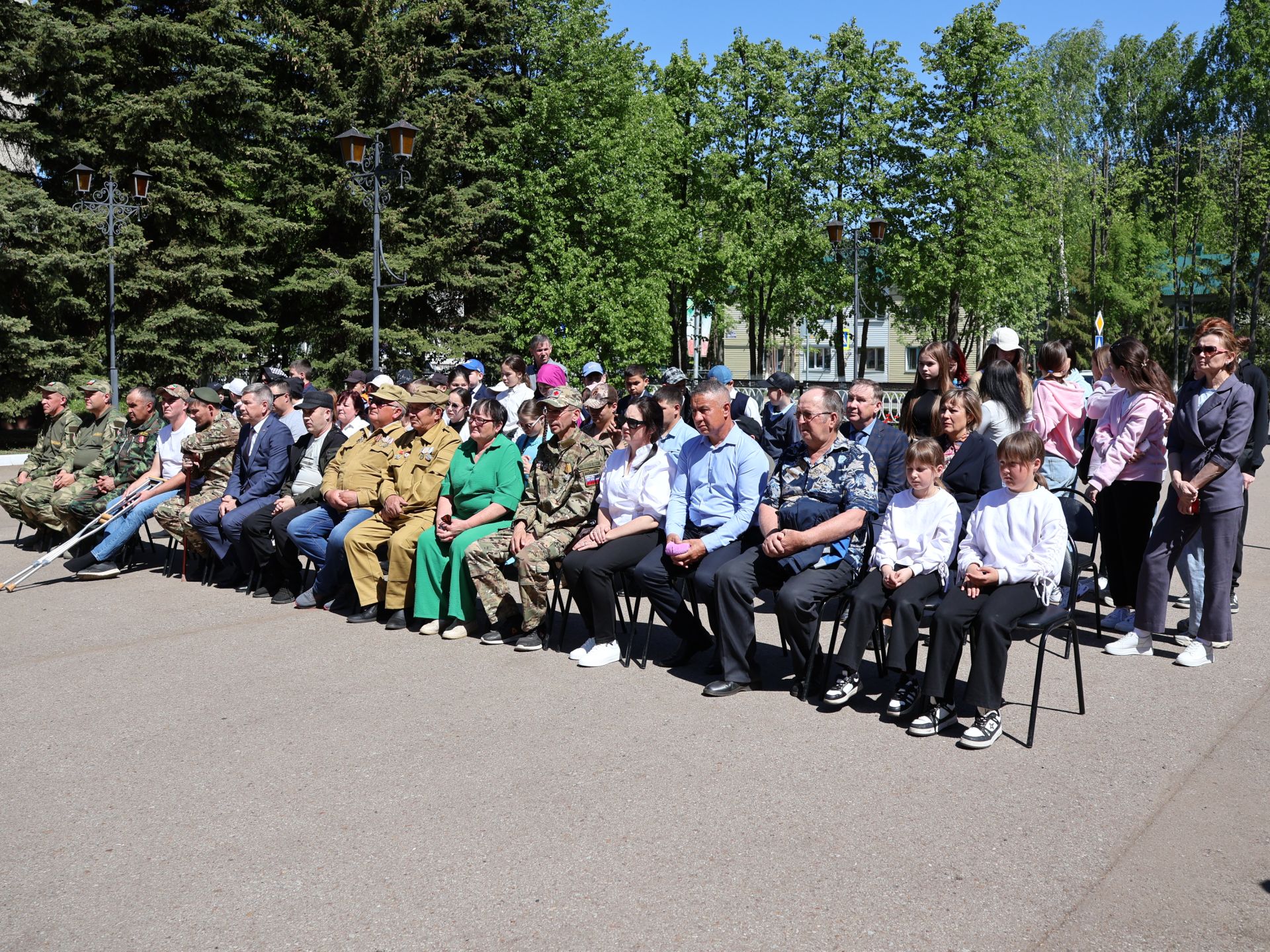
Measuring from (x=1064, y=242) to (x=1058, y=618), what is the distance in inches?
1953

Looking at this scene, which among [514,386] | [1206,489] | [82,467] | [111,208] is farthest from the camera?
[111,208]

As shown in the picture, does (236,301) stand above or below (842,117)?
below

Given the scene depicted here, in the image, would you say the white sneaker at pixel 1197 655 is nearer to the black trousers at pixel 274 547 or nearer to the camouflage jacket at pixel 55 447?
the black trousers at pixel 274 547

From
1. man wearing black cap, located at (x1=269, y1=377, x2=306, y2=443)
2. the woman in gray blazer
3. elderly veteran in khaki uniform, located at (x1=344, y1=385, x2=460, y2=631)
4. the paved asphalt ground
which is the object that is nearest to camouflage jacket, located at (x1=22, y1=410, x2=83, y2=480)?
man wearing black cap, located at (x1=269, y1=377, x2=306, y2=443)

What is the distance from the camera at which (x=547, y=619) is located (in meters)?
7.22

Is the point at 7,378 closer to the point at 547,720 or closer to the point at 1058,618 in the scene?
the point at 547,720

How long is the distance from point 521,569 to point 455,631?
75 cm

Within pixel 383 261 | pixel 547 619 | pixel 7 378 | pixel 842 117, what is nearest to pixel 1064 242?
pixel 842 117

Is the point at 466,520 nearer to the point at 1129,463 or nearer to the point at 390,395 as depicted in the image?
the point at 390,395

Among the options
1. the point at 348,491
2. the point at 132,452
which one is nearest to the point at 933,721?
the point at 348,491

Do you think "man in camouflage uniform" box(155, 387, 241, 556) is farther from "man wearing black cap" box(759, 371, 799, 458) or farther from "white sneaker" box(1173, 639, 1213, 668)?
"white sneaker" box(1173, 639, 1213, 668)

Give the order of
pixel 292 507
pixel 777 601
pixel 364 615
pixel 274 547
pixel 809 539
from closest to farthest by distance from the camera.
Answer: pixel 777 601 → pixel 809 539 → pixel 364 615 → pixel 274 547 → pixel 292 507

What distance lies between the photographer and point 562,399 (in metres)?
7.28

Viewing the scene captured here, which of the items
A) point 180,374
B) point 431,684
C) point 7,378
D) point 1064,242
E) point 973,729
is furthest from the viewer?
point 1064,242
